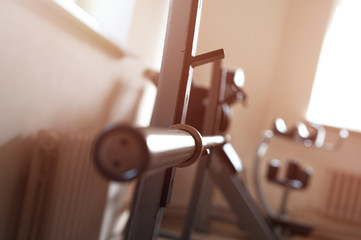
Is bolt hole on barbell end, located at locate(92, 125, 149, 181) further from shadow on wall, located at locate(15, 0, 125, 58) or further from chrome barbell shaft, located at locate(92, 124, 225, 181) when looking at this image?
shadow on wall, located at locate(15, 0, 125, 58)

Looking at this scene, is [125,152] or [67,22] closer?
[125,152]

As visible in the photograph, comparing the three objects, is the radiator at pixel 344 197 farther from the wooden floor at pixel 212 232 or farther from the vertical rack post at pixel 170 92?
the vertical rack post at pixel 170 92

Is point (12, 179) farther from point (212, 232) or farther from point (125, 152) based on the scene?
point (212, 232)

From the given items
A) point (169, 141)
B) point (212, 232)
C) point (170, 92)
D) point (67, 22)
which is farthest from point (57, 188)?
point (212, 232)

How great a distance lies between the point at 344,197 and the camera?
11.7 feet

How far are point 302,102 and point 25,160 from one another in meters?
2.67

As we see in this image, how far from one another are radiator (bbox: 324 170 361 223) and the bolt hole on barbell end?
3635mm

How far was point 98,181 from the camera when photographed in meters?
1.56

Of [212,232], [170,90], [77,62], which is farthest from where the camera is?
[212,232]

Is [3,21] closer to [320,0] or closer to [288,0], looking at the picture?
[288,0]

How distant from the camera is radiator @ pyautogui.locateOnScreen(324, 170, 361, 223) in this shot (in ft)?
11.6

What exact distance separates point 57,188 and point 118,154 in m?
1.09

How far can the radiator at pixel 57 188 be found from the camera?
124 cm

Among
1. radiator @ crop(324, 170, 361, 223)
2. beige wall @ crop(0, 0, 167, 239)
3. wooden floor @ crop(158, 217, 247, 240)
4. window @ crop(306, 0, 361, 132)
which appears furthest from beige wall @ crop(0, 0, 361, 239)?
radiator @ crop(324, 170, 361, 223)
